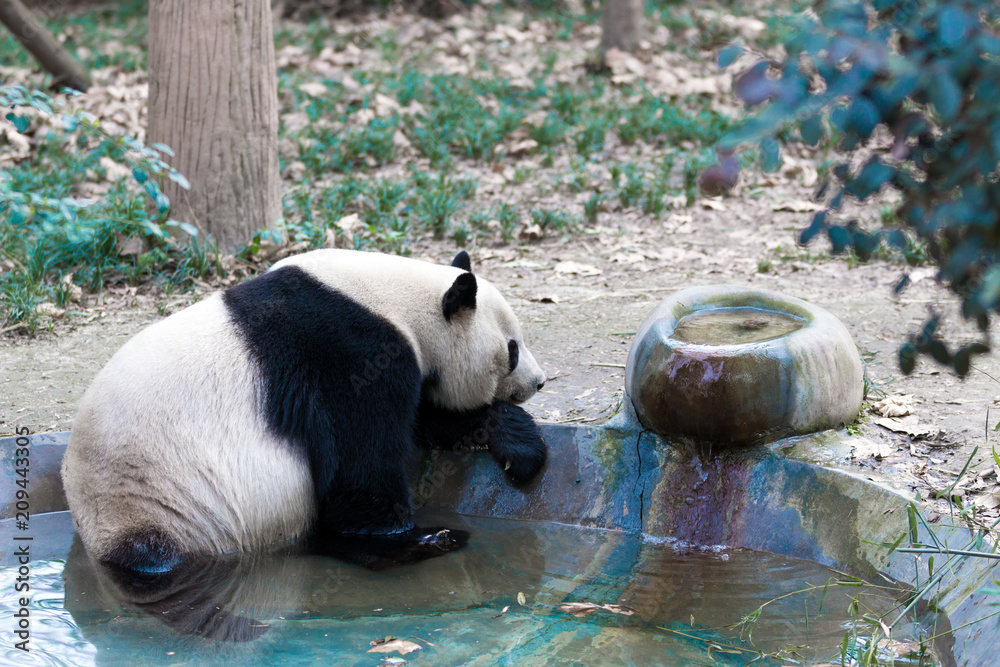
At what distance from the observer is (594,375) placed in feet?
14.2

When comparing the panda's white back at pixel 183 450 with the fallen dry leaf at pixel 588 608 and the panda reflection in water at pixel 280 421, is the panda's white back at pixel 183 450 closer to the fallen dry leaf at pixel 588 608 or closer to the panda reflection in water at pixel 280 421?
the panda reflection in water at pixel 280 421

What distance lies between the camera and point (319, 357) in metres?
3.29

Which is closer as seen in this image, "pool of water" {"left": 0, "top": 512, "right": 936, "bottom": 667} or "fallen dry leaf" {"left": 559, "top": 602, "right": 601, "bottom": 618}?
"pool of water" {"left": 0, "top": 512, "right": 936, "bottom": 667}

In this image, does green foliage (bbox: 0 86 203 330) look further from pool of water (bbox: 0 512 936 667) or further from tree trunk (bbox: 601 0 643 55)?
tree trunk (bbox: 601 0 643 55)

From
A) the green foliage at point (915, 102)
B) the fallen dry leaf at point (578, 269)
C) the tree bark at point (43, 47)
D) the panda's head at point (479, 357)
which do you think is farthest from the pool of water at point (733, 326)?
the tree bark at point (43, 47)

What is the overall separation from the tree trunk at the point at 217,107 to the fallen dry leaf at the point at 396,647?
147 inches

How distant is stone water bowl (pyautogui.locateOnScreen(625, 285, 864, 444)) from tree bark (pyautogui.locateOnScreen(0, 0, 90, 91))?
6939 millimetres

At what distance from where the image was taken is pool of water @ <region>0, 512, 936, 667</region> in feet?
8.83

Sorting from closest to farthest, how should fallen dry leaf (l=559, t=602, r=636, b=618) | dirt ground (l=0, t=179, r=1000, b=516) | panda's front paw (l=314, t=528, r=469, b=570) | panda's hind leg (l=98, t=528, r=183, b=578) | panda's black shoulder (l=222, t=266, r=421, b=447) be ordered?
fallen dry leaf (l=559, t=602, r=636, b=618), panda's hind leg (l=98, t=528, r=183, b=578), panda's black shoulder (l=222, t=266, r=421, b=447), panda's front paw (l=314, t=528, r=469, b=570), dirt ground (l=0, t=179, r=1000, b=516)

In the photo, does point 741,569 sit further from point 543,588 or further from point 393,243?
point 393,243

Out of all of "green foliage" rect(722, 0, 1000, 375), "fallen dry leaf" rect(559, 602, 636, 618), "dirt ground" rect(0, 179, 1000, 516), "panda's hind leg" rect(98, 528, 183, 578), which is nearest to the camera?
"green foliage" rect(722, 0, 1000, 375)

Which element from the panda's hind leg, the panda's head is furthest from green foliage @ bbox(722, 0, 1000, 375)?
the panda's hind leg

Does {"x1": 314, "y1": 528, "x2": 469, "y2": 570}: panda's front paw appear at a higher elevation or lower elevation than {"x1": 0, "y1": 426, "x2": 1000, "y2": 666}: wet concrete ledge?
lower

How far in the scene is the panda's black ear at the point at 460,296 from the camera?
11.2ft
